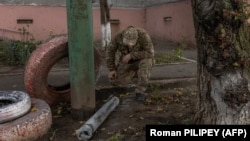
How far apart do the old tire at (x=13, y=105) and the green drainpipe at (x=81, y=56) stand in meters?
0.66

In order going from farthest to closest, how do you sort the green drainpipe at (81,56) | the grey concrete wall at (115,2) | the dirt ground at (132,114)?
the grey concrete wall at (115,2) → the green drainpipe at (81,56) → the dirt ground at (132,114)

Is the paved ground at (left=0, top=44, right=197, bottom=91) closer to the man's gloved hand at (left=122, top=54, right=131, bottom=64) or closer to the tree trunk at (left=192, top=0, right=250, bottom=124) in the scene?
the man's gloved hand at (left=122, top=54, right=131, bottom=64)

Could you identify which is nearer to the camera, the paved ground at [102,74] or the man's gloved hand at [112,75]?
the man's gloved hand at [112,75]

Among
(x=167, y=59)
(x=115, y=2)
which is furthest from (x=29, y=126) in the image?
(x=115, y=2)

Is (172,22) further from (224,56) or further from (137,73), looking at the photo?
(224,56)

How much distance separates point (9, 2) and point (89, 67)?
28.0 ft

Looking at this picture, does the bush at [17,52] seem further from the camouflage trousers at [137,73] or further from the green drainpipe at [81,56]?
the green drainpipe at [81,56]

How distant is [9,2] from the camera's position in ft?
39.7

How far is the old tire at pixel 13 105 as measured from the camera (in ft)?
12.7

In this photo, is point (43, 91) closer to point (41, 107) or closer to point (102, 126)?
point (41, 107)

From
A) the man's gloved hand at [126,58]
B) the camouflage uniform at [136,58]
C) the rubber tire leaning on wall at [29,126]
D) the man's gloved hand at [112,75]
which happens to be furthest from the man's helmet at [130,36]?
the rubber tire leaning on wall at [29,126]

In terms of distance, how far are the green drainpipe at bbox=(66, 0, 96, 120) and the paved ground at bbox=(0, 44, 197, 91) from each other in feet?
5.73

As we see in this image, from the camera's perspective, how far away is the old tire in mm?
3867

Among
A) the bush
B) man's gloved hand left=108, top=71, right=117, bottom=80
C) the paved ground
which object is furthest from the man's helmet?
the bush
